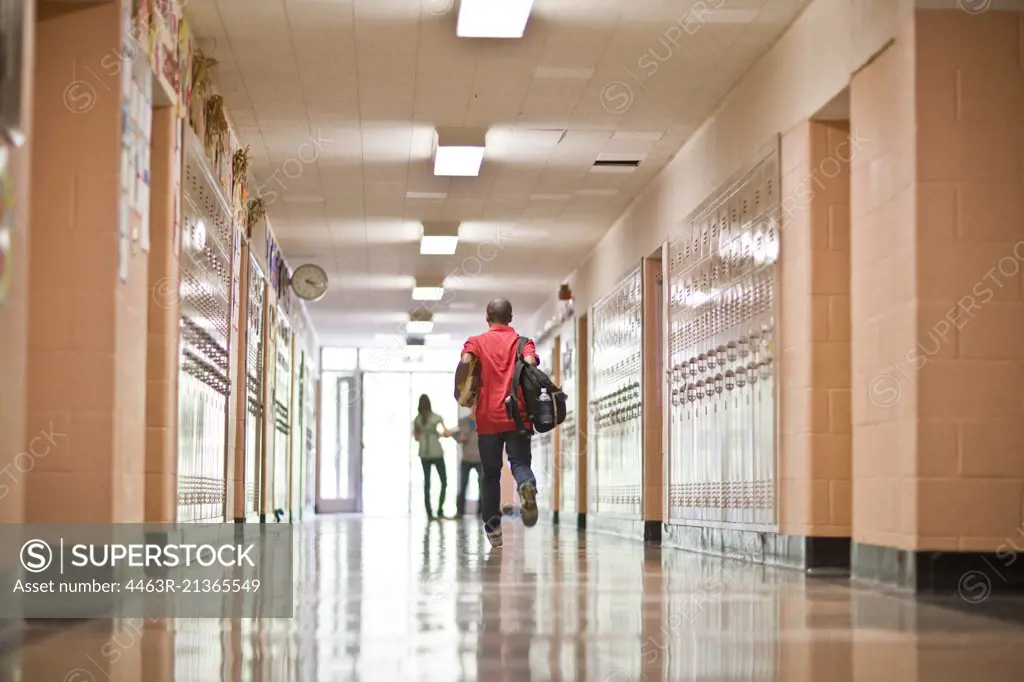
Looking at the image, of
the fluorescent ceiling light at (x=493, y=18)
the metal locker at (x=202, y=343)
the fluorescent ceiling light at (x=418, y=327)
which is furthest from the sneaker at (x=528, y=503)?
the fluorescent ceiling light at (x=418, y=327)

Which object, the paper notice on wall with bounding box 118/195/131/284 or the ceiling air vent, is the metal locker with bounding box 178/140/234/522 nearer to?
the paper notice on wall with bounding box 118/195/131/284

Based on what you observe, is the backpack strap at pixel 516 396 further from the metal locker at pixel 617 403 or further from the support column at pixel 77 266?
the metal locker at pixel 617 403

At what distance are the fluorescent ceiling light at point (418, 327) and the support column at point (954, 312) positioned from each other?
50.1ft

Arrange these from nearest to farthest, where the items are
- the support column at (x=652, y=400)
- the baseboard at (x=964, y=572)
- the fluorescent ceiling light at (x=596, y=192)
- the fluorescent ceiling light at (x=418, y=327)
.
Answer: the baseboard at (x=964, y=572)
the support column at (x=652, y=400)
the fluorescent ceiling light at (x=596, y=192)
the fluorescent ceiling light at (x=418, y=327)

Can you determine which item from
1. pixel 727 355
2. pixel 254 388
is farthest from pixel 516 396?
pixel 254 388

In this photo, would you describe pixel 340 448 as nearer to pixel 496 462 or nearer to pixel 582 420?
pixel 582 420

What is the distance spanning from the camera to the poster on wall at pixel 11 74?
10.8 feet

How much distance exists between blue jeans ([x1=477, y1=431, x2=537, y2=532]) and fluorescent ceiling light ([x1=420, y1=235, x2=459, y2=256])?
20.6ft

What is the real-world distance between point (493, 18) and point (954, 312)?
3.12 meters

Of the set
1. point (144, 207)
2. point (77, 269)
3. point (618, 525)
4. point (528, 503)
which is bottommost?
point (618, 525)

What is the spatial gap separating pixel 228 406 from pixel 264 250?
3561 millimetres

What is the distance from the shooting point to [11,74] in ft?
11.0

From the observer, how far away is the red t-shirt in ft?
25.6

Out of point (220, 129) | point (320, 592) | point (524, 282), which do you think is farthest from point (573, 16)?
point (524, 282)
